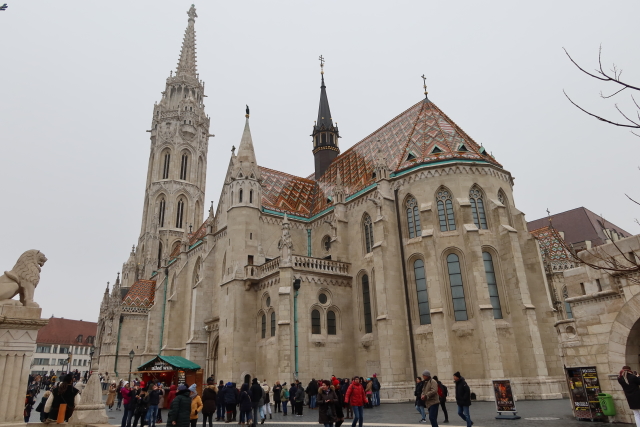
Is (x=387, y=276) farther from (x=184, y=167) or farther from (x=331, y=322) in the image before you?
(x=184, y=167)

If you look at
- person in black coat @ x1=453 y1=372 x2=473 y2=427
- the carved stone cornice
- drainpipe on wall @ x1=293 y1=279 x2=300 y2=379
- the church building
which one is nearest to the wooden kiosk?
the church building

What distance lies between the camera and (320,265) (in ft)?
83.5

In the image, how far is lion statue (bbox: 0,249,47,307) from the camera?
6.95 meters

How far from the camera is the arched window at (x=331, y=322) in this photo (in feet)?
81.2

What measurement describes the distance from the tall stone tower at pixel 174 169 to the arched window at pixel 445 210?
35.5 meters

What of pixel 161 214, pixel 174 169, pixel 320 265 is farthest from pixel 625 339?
pixel 174 169

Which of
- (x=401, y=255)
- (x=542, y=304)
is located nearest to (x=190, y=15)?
(x=401, y=255)

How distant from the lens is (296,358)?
891 inches

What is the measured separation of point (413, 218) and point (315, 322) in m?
8.05

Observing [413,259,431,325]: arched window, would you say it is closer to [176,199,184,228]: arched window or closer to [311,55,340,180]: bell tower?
[311,55,340,180]: bell tower

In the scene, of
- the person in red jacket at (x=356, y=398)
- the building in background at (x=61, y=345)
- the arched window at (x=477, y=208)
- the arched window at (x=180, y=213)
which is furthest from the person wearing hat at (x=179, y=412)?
the building in background at (x=61, y=345)

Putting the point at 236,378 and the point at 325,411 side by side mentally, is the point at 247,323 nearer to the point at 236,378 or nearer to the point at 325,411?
the point at 236,378

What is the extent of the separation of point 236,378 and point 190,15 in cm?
6318

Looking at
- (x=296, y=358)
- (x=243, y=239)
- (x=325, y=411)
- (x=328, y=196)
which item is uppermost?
(x=328, y=196)
